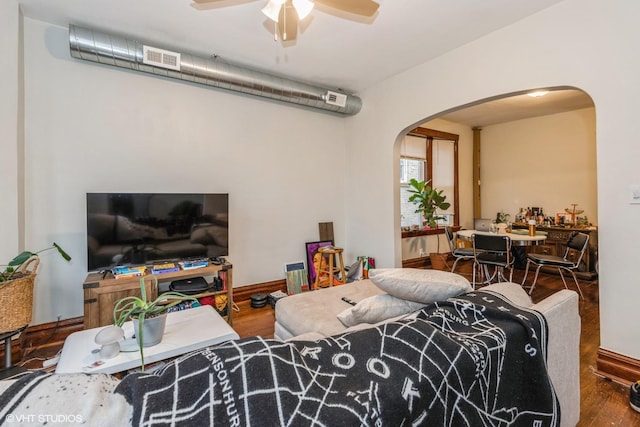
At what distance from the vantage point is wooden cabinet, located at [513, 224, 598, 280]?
4.32m

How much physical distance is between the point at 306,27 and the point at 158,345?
2.65 m

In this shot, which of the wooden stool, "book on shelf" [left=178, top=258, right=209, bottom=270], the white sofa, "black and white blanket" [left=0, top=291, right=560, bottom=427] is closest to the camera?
"black and white blanket" [left=0, top=291, right=560, bottom=427]

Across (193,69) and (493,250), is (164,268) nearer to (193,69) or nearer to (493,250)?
(193,69)

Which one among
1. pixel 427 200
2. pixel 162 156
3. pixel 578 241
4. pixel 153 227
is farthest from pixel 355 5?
pixel 578 241

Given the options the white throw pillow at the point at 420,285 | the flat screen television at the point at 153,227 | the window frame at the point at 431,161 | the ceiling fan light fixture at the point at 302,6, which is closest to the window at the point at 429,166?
the window frame at the point at 431,161

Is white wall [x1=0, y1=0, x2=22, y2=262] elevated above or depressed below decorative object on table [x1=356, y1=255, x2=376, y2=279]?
above

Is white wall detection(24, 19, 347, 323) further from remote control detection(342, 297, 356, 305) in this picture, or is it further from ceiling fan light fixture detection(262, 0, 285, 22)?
remote control detection(342, 297, 356, 305)

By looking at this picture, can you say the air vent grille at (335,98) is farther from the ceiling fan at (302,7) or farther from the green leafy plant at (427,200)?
the green leafy plant at (427,200)

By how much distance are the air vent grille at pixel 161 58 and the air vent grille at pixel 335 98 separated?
1719 millimetres

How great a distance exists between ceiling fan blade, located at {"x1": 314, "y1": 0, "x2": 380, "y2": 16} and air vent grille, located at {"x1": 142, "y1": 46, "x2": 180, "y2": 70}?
5.40 ft

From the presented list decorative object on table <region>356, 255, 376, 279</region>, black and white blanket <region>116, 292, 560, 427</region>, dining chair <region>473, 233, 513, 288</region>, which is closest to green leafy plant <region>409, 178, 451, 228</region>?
dining chair <region>473, 233, 513, 288</region>

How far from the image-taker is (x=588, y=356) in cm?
233

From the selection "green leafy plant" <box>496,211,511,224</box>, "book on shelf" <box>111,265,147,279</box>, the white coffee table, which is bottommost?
the white coffee table

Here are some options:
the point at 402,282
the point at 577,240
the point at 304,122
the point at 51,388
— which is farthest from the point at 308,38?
the point at 577,240
